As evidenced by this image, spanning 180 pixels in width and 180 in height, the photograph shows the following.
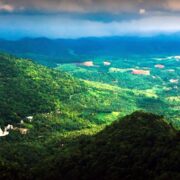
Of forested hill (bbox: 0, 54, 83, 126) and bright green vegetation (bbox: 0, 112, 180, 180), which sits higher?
forested hill (bbox: 0, 54, 83, 126)

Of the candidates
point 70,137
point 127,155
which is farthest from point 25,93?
point 127,155

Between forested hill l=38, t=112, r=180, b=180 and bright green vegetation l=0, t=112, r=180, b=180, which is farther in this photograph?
bright green vegetation l=0, t=112, r=180, b=180

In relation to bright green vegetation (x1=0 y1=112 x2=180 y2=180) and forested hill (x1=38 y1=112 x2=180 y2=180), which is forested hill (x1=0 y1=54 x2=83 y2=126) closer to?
bright green vegetation (x1=0 y1=112 x2=180 y2=180)

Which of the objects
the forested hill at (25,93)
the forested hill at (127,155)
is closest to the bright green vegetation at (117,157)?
the forested hill at (127,155)

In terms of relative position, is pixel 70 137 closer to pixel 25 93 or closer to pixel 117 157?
pixel 117 157

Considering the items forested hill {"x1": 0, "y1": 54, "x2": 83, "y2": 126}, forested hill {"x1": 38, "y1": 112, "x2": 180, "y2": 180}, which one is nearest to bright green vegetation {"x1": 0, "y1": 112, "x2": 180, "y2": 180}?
forested hill {"x1": 38, "y1": 112, "x2": 180, "y2": 180}

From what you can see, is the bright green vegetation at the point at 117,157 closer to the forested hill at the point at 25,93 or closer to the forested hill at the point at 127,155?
the forested hill at the point at 127,155

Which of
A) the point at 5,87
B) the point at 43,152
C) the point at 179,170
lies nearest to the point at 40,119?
the point at 5,87
